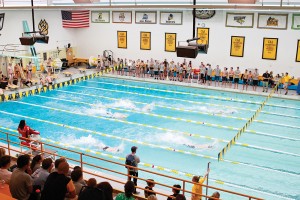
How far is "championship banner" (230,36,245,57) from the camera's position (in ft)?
75.8

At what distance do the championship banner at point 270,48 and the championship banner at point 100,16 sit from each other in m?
12.3

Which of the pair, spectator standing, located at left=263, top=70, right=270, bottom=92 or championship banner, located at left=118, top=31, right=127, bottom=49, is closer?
spectator standing, located at left=263, top=70, right=270, bottom=92

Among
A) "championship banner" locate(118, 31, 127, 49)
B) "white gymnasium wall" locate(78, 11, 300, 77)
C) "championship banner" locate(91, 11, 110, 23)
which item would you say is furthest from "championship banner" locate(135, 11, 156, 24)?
"championship banner" locate(91, 11, 110, 23)

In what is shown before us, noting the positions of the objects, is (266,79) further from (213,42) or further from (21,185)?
(21,185)

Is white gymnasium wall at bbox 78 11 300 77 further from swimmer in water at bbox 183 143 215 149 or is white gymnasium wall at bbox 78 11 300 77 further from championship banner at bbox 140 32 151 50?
swimmer in water at bbox 183 143 215 149

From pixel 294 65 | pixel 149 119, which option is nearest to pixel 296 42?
pixel 294 65

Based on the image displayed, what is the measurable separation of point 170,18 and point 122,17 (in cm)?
413

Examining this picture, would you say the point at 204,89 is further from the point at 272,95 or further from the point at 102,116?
the point at 102,116

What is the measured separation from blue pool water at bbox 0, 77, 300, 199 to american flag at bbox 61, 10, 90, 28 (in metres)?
7.01

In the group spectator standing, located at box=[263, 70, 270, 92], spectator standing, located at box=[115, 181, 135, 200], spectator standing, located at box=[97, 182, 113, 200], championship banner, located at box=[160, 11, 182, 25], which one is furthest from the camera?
championship banner, located at box=[160, 11, 182, 25]

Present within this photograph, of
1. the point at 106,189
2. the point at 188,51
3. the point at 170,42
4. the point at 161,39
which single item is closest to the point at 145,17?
the point at 161,39

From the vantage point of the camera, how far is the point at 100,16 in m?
28.3

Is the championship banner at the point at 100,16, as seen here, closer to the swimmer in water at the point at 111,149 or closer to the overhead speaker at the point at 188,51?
the swimmer in water at the point at 111,149

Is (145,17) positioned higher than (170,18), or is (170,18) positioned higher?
(145,17)
